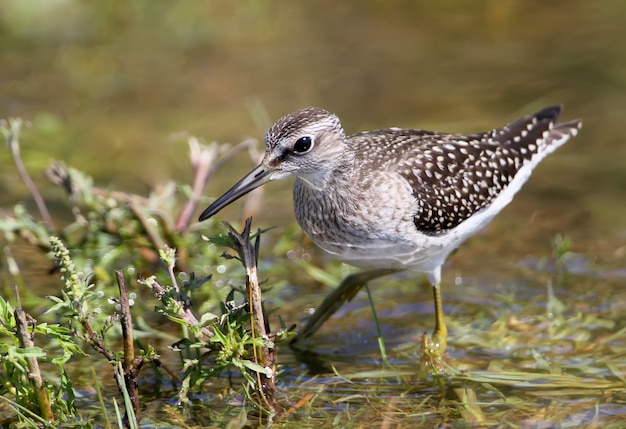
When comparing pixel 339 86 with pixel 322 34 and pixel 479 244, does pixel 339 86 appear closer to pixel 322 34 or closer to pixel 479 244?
pixel 322 34

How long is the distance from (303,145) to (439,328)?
5.91 ft

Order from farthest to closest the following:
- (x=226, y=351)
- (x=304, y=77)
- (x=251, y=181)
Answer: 1. (x=304, y=77)
2. (x=251, y=181)
3. (x=226, y=351)

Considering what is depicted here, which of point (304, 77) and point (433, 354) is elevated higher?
point (304, 77)

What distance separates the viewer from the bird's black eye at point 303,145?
6.52 m

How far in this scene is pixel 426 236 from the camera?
6.92 metres

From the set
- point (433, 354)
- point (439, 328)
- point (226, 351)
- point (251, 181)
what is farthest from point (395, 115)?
point (226, 351)

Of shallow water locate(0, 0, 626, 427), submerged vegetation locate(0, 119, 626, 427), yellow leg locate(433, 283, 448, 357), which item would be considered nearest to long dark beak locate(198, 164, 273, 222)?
submerged vegetation locate(0, 119, 626, 427)

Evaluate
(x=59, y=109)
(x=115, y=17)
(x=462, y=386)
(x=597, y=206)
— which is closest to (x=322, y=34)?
(x=115, y=17)

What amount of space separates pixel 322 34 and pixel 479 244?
18.8 ft

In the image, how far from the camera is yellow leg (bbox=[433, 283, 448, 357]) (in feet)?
23.2

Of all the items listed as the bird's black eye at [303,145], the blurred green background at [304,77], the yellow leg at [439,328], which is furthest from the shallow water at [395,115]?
the bird's black eye at [303,145]

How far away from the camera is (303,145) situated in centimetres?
655

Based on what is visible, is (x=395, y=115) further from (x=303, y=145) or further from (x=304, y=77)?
(x=303, y=145)

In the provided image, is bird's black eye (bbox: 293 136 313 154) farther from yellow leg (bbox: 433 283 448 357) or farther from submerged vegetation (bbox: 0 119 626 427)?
yellow leg (bbox: 433 283 448 357)
